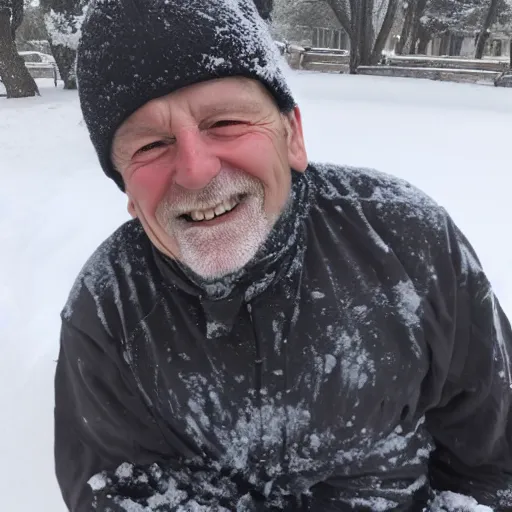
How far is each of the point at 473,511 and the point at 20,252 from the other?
11.3ft

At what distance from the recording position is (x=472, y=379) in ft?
4.73

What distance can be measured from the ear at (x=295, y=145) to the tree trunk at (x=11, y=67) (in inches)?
507

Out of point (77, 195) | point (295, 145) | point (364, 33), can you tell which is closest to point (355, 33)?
point (364, 33)

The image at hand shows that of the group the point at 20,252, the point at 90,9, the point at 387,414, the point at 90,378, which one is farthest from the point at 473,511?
the point at 20,252

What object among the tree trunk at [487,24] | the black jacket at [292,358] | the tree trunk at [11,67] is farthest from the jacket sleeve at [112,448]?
the tree trunk at [487,24]

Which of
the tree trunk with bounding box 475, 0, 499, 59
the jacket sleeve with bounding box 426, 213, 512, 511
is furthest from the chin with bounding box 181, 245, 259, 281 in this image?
the tree trunk with bounding box 475, 0, 499, 59

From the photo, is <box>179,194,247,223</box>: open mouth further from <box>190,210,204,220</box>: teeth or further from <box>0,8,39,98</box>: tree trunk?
<box>0,8,39,98</box>: tree trunk

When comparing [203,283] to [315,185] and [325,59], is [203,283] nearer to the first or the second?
[315,185]

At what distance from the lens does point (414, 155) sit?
17.9 ft

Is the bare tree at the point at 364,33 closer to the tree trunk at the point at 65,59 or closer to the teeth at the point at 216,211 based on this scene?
the tree trunk at the point at 65,59

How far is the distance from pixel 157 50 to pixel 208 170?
0.27m

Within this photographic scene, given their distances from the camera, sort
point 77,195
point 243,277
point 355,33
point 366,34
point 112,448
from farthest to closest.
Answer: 1. point 355,33
2. point 366,34
3. point 77,195
4. point 112,448
5. point 243,277

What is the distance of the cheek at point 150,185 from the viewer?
1244 mm

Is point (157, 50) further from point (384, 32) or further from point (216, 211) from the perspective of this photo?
point (384, 32)
